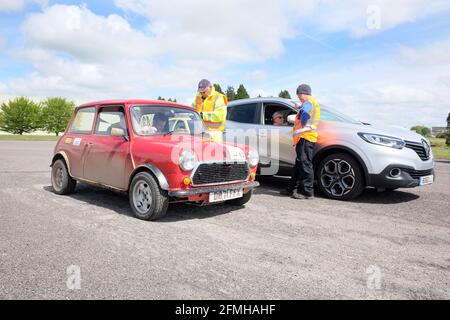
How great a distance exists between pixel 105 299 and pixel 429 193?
248 inches

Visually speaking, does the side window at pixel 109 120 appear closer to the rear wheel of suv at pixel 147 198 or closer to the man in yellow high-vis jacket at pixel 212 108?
the rear wheel of suv at pixel 147 198

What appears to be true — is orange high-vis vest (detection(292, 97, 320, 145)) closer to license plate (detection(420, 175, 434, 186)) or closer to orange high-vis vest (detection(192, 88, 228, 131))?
orange high-vis vest (detection(192, 88, 228, 131))

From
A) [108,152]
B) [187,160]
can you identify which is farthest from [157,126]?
[187,160]

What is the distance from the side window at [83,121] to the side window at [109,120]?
0.76 ft

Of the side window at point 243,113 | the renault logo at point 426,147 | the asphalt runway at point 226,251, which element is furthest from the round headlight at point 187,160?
the renault logo at point 426,147

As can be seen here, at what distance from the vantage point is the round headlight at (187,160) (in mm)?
4195

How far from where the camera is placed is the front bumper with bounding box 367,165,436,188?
5414mm

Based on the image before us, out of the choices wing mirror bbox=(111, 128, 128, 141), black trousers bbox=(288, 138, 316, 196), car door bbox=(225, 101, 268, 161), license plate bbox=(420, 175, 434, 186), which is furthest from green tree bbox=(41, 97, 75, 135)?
license plate bbox=(420, 175, 434, 186)

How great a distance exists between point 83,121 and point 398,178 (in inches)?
205
